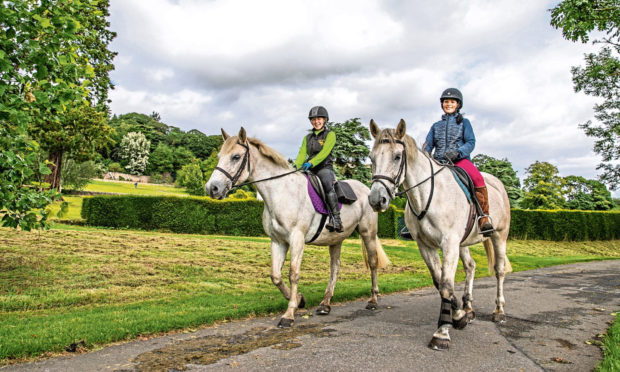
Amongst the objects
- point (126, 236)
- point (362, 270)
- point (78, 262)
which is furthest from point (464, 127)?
point (126, 236)

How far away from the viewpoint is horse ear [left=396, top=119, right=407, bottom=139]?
4992 millimetres

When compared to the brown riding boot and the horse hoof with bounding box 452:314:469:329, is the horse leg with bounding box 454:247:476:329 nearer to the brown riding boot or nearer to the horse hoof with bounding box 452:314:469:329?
the horse hoof with bounding box 452:314:469:329

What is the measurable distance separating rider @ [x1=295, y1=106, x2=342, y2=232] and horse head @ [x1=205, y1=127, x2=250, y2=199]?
1.15 meters

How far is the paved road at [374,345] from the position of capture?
4.05m

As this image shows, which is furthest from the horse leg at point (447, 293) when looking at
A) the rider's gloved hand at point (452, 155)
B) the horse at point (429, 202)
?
the rider's gloved hand at point (452, 155)

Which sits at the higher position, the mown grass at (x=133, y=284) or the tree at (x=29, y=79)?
the tree at (x=29, y=79)

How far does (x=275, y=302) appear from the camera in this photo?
282 inches

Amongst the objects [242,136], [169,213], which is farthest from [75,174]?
[242,136]

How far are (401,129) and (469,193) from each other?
160 cm

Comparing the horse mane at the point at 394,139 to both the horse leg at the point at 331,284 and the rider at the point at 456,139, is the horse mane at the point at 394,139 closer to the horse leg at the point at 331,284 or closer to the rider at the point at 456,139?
the rider at the point at 456,139

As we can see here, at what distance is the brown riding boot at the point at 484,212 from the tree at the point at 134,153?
3647 inches

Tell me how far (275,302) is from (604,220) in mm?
34508

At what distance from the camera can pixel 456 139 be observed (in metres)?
6.07

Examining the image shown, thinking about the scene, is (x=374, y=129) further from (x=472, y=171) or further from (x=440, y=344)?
(x=440, y=344)
